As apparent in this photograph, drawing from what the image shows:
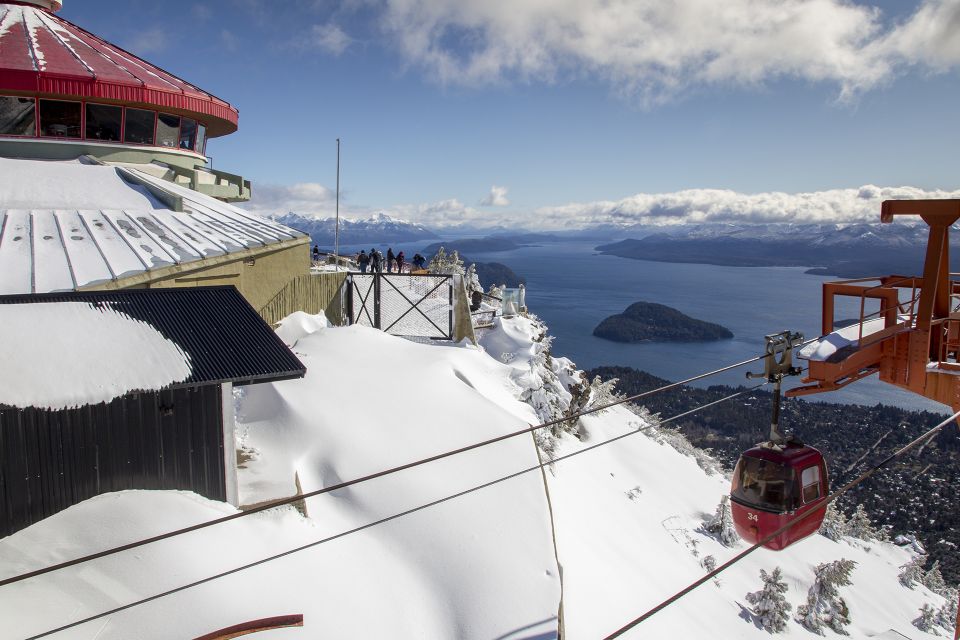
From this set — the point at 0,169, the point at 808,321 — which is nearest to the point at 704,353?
the point at 808,321

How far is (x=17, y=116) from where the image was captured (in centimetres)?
1744

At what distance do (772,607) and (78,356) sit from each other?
74.0ft

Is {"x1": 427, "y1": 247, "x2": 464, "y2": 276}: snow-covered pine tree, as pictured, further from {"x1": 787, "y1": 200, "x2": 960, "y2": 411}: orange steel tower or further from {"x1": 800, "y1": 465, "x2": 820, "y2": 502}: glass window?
{"x1": 800, "y1": 465, "x2": 820, "y2": 502}: glass window

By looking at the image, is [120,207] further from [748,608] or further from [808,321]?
[808,321]

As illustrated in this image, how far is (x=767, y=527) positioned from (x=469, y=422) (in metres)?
7.28

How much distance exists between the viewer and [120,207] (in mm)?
14836

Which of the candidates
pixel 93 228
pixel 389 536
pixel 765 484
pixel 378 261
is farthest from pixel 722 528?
pixel 93 228

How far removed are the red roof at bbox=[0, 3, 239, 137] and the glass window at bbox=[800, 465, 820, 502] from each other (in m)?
21.1

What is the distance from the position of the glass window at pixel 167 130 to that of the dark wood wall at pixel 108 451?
1533 centimetres

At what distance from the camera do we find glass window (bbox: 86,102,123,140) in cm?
1848

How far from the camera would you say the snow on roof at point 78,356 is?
7.40 m

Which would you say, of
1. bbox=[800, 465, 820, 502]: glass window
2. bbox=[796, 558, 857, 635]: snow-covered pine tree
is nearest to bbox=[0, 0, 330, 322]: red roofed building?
bbox=[800, 465, 820, 502]: glass window

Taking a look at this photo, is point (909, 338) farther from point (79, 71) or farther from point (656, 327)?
point (656, 327)

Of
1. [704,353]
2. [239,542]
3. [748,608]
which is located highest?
[239,542]
